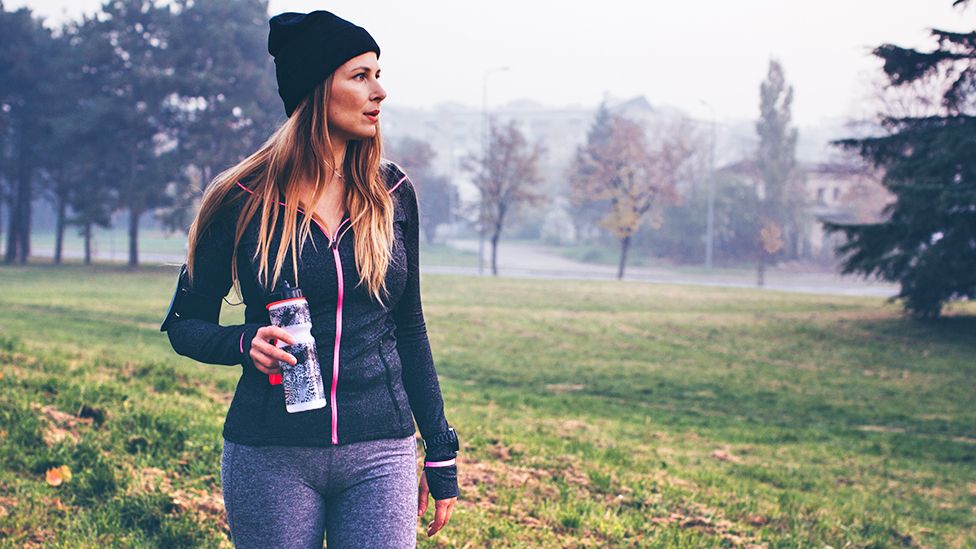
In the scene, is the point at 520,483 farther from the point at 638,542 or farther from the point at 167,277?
the point at 167,277

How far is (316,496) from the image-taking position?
230cm

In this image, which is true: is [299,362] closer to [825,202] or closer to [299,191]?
[299,191]

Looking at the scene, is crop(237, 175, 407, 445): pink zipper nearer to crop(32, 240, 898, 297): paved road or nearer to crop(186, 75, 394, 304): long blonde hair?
crop(186, 75, 394, 304): long blonde hair

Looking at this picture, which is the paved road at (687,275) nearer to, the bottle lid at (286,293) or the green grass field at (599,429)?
the green grass field at (599,429)

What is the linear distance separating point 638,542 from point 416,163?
216 ft

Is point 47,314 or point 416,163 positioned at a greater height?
point 416,163

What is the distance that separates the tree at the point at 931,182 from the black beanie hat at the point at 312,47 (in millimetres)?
15869

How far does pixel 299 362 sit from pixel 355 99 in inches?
28.4

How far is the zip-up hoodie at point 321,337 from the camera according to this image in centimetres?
228

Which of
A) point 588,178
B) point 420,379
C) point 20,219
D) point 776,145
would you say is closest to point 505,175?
point 588,178

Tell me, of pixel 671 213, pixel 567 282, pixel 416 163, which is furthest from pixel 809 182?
pixel 567 282

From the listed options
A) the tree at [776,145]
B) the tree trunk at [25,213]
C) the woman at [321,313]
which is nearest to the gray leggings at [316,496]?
the woman at [321,313]

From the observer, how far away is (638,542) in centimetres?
479

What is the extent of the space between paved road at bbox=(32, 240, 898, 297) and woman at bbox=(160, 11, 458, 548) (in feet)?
134
